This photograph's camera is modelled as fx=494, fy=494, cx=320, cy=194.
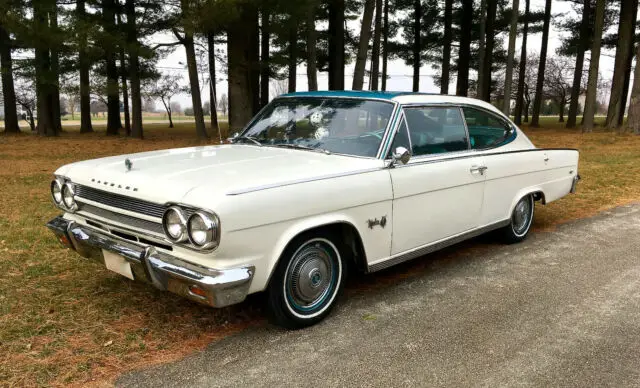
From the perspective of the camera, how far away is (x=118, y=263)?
3283 mm

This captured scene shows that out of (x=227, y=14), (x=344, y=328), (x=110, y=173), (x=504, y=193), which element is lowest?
(x=344, y=328)

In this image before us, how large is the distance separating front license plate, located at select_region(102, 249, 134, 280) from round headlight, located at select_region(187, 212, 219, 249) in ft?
2.08

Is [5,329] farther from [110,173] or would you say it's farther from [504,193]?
[504,193]

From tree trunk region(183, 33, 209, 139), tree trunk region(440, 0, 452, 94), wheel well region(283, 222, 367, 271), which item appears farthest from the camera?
tree trunk region(440, 0, 452, 94)

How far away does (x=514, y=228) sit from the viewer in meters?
5.55

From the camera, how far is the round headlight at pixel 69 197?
367 cm

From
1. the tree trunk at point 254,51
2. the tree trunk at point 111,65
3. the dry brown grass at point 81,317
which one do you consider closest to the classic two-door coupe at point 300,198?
the dry brown grass at point 81,317

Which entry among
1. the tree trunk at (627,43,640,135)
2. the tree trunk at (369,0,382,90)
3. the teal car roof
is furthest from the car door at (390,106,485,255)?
the tree trunk at (369,0,382,90)

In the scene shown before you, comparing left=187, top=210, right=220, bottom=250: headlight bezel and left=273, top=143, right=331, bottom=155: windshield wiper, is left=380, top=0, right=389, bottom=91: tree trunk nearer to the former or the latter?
left=273, top=143, right=331, bottom=155: windshield wiper

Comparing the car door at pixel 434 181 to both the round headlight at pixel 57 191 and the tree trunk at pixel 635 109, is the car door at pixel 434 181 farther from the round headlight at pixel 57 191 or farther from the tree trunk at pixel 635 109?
the tree trunk at pixel 635 109

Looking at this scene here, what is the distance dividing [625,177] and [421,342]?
28.7 feet

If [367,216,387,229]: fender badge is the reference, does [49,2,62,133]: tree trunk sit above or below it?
above

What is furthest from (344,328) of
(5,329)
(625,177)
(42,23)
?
(42,23)

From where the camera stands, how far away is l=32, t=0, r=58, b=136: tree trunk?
14547 mm
